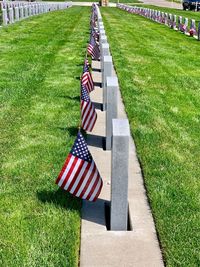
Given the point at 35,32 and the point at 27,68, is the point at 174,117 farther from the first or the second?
the point at 35,32

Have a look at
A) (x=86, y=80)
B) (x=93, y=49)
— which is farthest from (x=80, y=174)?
(x=93, y=49)

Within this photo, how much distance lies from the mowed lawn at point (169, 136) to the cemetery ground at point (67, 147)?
0.04ft

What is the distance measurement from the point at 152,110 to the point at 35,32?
625 inches

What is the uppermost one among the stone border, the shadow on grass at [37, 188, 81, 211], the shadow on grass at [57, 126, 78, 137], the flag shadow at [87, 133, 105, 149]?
the shadow on grass at [57, 126, 78, 137]

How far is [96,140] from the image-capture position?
7574 mm

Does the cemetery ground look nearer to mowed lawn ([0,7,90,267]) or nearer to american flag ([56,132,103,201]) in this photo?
mowed lawn ([0,7,90,267])

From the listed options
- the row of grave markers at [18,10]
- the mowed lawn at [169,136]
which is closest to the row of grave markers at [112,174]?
the mowed lawn at [169,136]

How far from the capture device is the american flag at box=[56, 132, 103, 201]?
513cm

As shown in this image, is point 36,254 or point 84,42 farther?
point 84,42

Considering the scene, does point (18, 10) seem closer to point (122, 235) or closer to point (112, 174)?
point (112, 174)

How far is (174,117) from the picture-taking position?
9062 mm

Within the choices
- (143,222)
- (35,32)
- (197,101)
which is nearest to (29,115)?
(197,101)

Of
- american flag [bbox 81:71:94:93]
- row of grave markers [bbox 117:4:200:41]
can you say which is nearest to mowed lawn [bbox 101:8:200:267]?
american flag [bbox 81:71:94:93]

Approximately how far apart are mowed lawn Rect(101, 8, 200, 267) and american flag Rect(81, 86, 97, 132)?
2.41 ft
